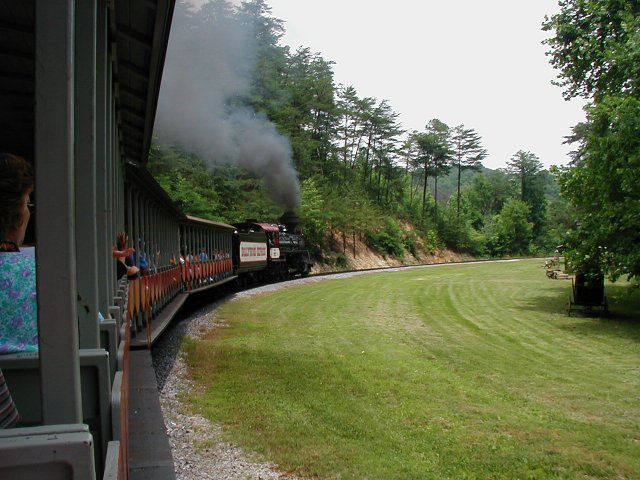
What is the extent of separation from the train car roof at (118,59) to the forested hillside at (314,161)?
15.8 meters

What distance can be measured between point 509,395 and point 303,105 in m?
40.4

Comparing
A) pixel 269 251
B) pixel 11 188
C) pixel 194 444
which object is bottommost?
pixel 194 444

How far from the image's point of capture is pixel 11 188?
6.42ft


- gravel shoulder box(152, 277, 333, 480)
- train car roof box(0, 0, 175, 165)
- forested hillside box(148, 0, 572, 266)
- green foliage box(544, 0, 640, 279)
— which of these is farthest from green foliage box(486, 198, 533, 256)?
train car roof box(0, 0, 175, 165)

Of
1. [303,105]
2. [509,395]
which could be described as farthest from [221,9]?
[509,395]

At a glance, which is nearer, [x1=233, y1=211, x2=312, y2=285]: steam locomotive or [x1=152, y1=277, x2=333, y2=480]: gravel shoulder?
[x1=152, y1=277, x2=333, y2=480]: gravel shoulder

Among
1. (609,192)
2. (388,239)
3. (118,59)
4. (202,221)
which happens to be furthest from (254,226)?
(388,239)

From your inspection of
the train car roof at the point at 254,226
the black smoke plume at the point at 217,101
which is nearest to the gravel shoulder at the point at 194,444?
the train car roof at the point at 254,226

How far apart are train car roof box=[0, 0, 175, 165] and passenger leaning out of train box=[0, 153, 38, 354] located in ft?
3.69

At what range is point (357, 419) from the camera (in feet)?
24.1

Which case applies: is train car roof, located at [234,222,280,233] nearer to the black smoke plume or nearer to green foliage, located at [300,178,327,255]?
the black smoke plume

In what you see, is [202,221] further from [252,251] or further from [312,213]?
[312,213]

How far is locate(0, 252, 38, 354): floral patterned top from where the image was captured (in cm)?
205

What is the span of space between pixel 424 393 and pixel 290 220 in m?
23.4
